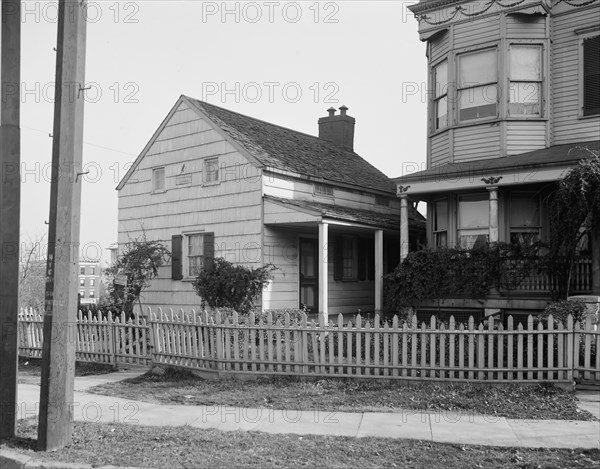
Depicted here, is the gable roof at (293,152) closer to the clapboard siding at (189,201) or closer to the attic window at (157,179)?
the clapboard siding at (189,201)

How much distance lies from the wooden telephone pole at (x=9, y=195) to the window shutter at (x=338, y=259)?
12.3 meters

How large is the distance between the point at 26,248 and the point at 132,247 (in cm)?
1920

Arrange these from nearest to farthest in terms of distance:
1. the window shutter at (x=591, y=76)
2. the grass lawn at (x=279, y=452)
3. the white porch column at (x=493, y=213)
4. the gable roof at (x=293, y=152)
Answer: the grass lawn at (x=279, y=452) < the white porch column at (x=493, y=213) < the window shutter at (x=591, y=76) < the gable roof at (x=293, y=152)

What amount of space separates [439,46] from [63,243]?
13012 millimetres

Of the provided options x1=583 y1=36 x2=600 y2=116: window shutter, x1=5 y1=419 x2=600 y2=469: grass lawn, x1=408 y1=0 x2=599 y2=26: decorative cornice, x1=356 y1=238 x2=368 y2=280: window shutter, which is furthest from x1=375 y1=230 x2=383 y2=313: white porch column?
x1=5 y1=419 x2=600 y2=469: grass lawn

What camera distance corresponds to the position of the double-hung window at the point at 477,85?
15.4m

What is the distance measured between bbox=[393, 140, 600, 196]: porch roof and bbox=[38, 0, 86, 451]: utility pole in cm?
996

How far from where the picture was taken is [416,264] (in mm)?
14898

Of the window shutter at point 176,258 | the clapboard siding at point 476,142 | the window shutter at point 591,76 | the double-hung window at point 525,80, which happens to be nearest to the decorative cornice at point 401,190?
the clapboard siding at point 476,142

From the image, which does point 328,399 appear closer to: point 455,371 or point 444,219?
point 455,371

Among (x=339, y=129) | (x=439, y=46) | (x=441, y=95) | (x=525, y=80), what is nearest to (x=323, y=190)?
(x=441, y=95)

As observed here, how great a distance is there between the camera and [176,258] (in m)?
18.2

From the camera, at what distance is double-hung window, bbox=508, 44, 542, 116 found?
596 inches

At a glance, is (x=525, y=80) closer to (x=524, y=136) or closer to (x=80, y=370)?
(x=524, y=136)
